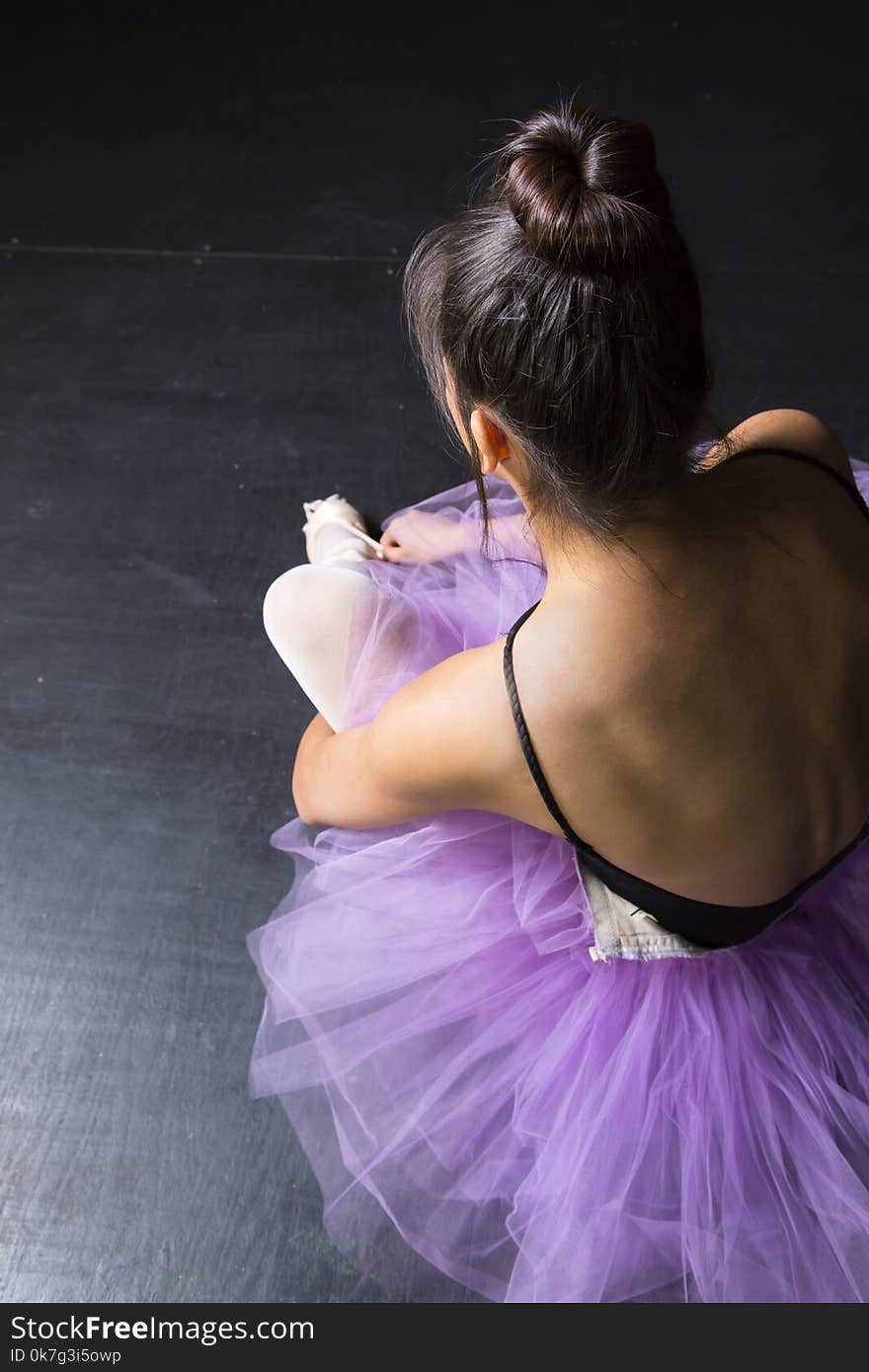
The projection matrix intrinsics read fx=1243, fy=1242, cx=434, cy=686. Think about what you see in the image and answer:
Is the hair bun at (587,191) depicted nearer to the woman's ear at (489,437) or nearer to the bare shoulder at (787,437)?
the woman's ear at (489,437)

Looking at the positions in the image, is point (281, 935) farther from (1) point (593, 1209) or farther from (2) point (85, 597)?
(2) point (85, 597)

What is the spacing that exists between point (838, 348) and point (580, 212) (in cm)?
122

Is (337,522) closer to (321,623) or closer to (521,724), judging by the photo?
(321,623)

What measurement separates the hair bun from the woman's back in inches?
6.8

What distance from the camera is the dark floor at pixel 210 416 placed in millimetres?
1319

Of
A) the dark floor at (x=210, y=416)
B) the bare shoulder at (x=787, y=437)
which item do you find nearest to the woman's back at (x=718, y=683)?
the bare shoulder at (x=787, y=437)

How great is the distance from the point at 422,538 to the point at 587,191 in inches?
30.7

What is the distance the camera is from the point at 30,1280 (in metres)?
1.25

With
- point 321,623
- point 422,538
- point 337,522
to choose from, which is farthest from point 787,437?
point 337,522

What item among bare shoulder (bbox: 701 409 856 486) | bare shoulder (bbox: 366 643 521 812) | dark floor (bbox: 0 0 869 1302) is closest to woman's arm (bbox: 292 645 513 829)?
bare shoulder (bbox: 366 643 521 812)

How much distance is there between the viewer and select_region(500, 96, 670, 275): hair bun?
0.66 meters

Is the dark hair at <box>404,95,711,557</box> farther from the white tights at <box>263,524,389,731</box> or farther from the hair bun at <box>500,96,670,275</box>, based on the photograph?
the white tights at <box>263,524,389,731</box>

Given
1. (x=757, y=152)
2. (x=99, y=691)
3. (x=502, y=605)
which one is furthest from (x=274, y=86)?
(x=502, y=605)

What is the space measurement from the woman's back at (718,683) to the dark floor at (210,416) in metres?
0.63
